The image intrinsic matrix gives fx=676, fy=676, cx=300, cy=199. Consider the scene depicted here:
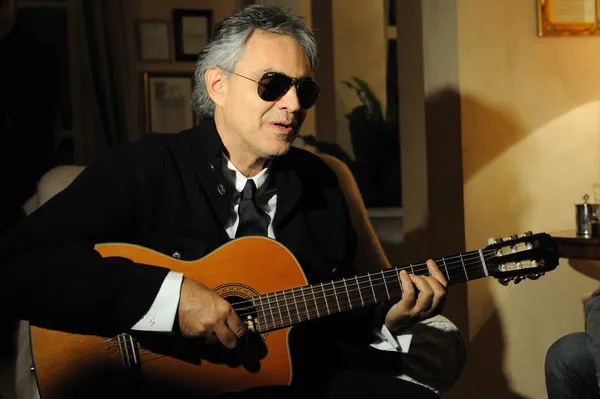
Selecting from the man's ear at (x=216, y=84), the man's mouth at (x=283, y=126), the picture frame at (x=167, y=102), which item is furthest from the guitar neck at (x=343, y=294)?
the picture frame at (x=167, y=102)

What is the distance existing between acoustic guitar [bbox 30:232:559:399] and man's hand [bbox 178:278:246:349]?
0.06 metres

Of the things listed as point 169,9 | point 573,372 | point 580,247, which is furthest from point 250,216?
point 169,9

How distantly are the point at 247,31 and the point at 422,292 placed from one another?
84cm

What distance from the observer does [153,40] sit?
19.7 ft

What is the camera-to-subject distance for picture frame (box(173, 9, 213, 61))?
6.01m

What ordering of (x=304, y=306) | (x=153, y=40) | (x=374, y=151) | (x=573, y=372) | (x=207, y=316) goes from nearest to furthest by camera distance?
1. (x=207, y=316)
2. (x=304, y=306)
3. (x=573, y=372)
4. (x=374, y=151)
5. (x=153, y=40)

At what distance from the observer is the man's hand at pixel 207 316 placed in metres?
1.54

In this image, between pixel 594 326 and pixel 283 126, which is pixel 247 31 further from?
pixel 594 326

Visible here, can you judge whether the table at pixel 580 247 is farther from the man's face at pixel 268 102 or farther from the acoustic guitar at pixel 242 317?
the man's face at pixel 268 102

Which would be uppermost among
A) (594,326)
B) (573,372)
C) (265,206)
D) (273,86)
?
(273,86)

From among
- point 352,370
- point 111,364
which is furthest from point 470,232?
point 111,364

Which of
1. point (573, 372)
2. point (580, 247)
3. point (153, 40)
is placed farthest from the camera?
point (153, 40)

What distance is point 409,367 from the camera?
2057 millimetres

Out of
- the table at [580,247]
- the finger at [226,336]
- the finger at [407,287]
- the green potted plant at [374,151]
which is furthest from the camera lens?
the green potted plant at [374,151]
